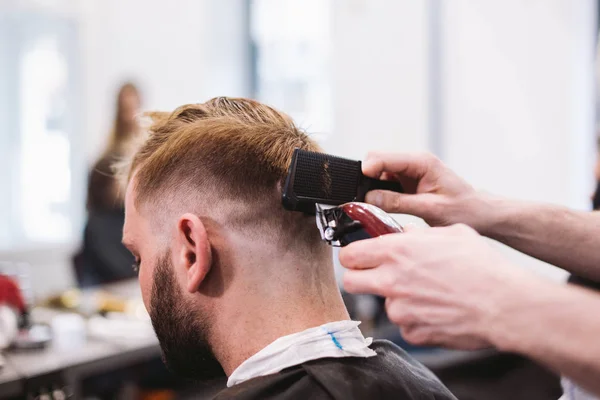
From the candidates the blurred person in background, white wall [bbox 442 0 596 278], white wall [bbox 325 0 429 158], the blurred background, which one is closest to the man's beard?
the blurred background

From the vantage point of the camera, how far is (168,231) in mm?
1241

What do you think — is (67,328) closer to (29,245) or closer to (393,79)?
(29,245)

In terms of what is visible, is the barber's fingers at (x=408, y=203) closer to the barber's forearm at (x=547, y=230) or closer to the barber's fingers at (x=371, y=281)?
the barber's forearm at (x=547, y=230)

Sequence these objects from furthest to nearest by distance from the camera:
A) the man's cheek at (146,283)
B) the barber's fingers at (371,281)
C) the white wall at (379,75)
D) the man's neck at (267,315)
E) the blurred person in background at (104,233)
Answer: the white wall at (379,75) < the blurred person in background at (104,233) < the man's cheek at (146,283) < the man's neck at (267,315) < the barber's fingers at (371,281)

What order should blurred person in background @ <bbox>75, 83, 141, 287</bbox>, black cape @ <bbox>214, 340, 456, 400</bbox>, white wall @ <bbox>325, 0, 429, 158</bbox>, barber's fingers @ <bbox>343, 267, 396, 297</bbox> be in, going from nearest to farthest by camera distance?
1. barber's fingers @ <bbox>343, 267, 396, 297</bbox>
2. black cape @ <bbox>214, 340, 456, 400</bbox>
3. blurred person in background @ <bbox>75, 83, 141, 287</bbox>
4. white wall @ <bbox>325, 0, 429, 158</bbox>

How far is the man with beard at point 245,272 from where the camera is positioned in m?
1.15

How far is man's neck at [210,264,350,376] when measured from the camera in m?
1.17

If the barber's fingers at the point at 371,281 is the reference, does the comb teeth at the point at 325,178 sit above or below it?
above

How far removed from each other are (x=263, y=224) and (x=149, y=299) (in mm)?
316

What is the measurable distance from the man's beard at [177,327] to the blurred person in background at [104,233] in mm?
2191

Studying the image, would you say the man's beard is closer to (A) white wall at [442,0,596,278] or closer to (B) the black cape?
(B) the black cape

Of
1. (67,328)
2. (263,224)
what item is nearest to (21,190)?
(67,328)

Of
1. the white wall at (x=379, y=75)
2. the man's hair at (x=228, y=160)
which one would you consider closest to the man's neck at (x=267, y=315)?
the man's hair at (x=228, y=160)

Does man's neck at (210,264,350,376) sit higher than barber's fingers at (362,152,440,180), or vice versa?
barber's fingers at (362,152,440,180)
